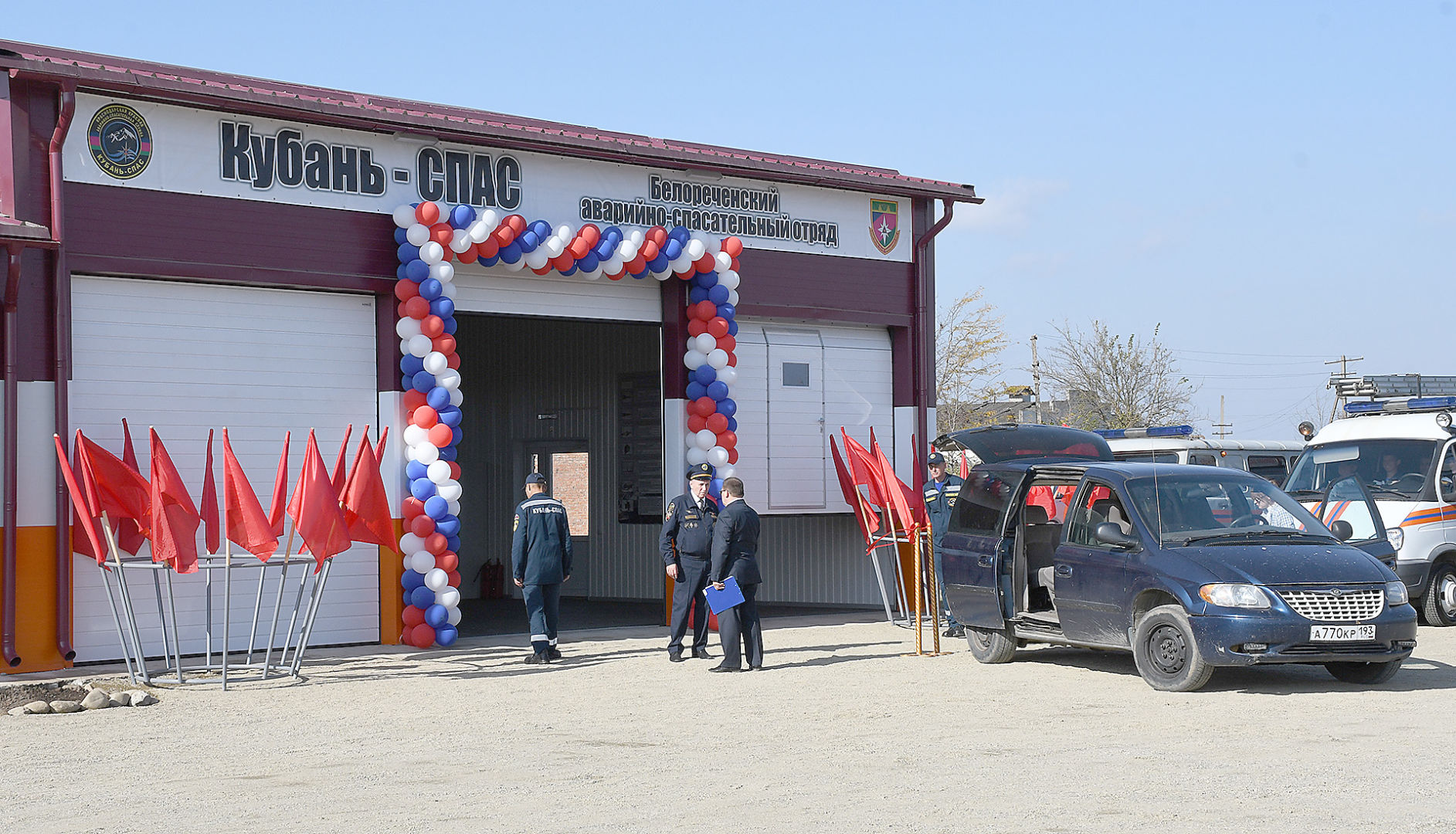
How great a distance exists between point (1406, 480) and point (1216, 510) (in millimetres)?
6479

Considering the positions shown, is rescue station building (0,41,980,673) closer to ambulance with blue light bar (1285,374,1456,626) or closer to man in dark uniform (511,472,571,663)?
man in dark uniform (511,472,571,663)

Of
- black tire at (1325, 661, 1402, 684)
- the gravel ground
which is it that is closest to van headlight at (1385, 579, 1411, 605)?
black tire at (1325, 661, 1402, 684)

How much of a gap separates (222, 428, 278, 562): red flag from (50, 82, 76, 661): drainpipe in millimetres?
1799

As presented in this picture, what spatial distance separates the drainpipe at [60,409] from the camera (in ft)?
42.0

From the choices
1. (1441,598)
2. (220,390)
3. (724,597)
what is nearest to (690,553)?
(724,597)

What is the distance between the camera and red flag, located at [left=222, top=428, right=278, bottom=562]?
1189cm

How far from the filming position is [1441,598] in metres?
16.2

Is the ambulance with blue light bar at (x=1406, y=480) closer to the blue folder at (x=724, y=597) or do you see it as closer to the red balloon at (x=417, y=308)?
the blue folder at (x=724, y=597)

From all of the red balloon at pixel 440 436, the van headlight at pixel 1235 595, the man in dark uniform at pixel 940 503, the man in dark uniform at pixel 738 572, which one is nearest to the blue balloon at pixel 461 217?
the red balloon at pixel 440 436

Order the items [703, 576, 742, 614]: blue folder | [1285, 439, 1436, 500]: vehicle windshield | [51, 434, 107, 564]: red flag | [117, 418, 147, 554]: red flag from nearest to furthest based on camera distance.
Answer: [51, 434, 107, 564]: red flag
[117, 418, 147, 554]: red flag
[703, 576, 742, 614]: blue folder
[1285, 439, 1436, 500]: vehicle windshield

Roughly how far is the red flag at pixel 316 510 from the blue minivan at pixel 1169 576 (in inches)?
201

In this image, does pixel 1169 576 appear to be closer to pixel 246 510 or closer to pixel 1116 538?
pixel 1116 538

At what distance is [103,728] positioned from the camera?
9891 millimetres

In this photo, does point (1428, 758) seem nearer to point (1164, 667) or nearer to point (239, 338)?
point (1164, 667)
